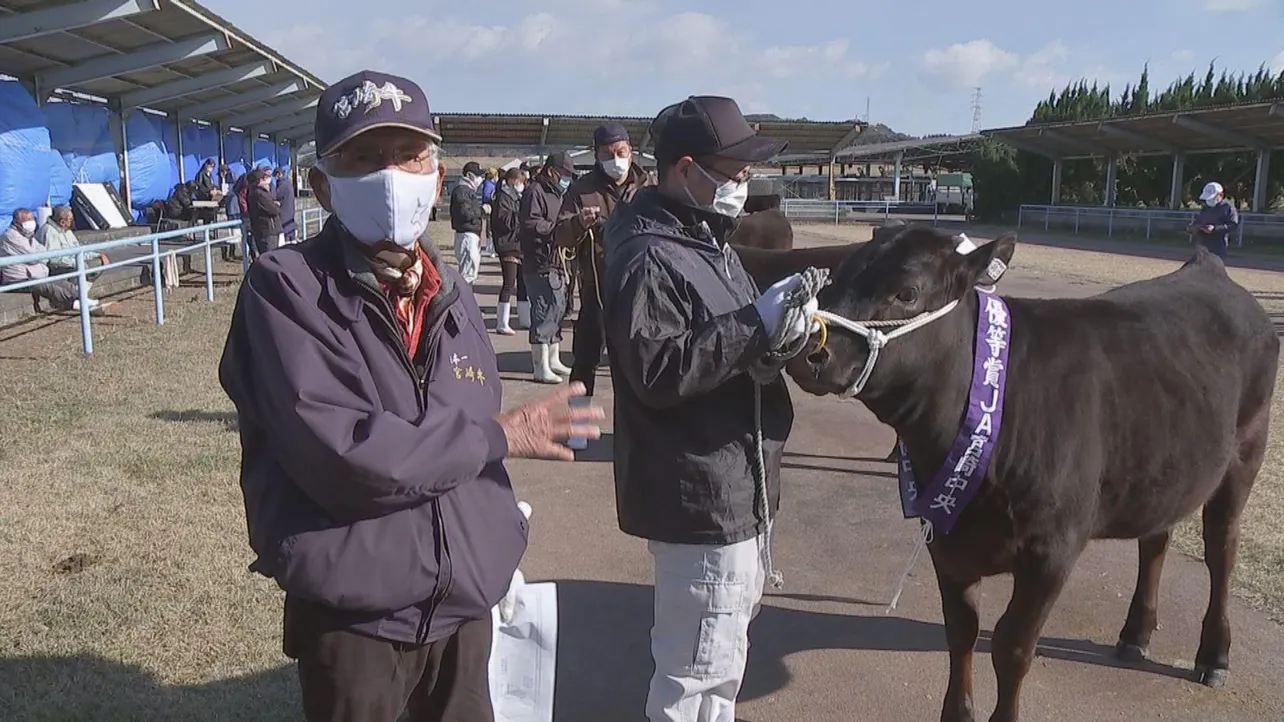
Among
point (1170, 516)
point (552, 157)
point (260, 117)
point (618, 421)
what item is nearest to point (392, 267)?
point (618, 421)

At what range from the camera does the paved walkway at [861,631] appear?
11.4ft

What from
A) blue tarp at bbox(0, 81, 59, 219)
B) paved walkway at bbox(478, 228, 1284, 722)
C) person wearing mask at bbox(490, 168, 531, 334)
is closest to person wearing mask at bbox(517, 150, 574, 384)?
person wearing mask at bbox(490, 168, 531, 334)

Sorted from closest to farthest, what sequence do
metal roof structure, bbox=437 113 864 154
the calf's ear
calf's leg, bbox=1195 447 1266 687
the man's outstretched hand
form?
the man's outstretched hand < the calf's ear < calf's leg, bbox=1195 447 1266 687 < metal roof structure, bbox=437 113 864 154

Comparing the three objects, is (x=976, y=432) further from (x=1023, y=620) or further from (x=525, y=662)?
(x=525, y=662)

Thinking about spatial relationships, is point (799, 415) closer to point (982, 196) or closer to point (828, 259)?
point (828, 259)

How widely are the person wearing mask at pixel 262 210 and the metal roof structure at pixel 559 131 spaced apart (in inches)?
589

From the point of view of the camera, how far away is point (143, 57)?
15.6 metres

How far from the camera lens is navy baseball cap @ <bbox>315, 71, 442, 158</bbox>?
5.72 feet

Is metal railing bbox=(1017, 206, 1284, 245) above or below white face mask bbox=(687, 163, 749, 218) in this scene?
below

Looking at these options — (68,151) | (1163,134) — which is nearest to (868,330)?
(68,151)

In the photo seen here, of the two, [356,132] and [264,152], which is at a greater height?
[264,152]

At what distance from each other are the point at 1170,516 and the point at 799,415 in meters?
4.04

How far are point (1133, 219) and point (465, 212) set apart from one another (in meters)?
25.3

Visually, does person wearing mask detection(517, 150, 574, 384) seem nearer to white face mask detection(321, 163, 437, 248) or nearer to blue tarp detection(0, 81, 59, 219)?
white face mask detection(321, 163, 437, 248)
